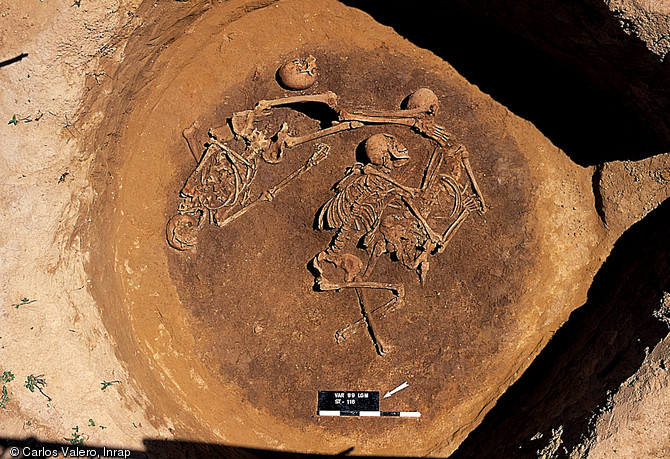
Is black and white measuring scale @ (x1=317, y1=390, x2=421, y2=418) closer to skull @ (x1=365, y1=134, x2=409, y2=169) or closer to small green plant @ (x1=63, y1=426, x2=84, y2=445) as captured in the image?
small green plant @ (x1=63, y1=426, x2=84, y2=445)

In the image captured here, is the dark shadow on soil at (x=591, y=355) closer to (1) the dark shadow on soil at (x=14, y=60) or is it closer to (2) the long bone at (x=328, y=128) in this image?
(2) the long bone at (x=328, y=128)

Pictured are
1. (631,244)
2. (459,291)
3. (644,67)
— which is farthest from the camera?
(459,291)

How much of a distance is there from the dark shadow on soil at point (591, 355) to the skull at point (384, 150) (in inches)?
80.4

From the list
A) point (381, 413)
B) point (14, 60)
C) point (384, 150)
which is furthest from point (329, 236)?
point (14, 60)

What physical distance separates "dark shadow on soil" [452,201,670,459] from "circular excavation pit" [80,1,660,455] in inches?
5.4

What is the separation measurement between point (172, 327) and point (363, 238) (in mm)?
1931

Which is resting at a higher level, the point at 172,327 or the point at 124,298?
the point at 124,298

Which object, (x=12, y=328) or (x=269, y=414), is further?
(x=269, y=414)

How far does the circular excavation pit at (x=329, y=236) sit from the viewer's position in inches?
167

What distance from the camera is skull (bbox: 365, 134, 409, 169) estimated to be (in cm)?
407

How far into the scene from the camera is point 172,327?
172 inches

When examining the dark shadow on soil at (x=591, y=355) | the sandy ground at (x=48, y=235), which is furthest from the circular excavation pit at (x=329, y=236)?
the sandy ground at (x=48, y=235)

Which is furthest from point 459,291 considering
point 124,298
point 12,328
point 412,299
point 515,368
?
point 12,328

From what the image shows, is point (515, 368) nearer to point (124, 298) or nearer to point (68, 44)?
point (124, 298)
